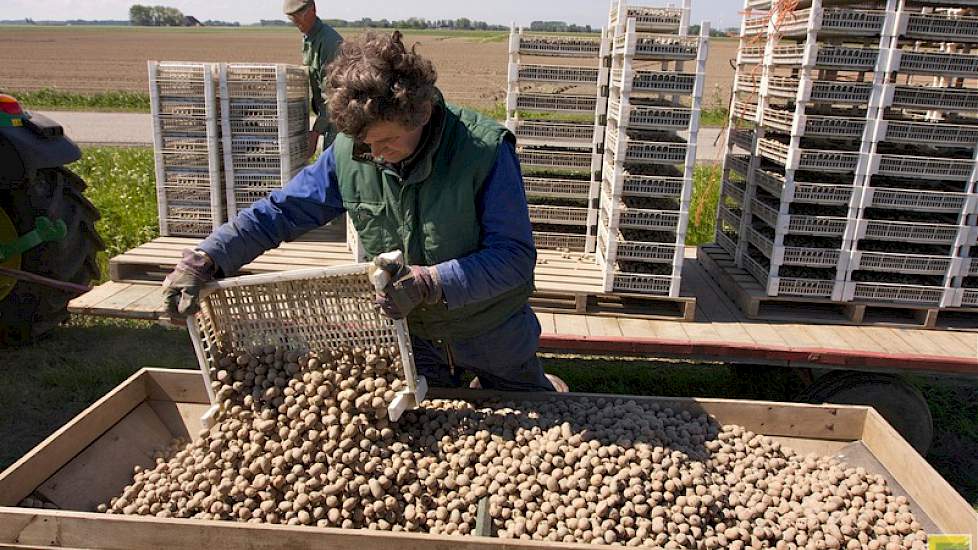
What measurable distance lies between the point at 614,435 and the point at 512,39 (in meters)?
3.41

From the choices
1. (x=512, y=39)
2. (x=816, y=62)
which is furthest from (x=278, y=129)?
(x=816, y=62)

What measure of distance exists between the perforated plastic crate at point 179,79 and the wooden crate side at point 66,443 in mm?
3098

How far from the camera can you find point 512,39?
211 inches

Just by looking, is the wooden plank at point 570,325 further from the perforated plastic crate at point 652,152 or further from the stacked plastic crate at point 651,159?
the perforated plastic crate at point 652,152

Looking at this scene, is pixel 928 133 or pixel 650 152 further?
pixel 650 152

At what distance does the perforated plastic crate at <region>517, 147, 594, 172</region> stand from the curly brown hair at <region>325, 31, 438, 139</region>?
291 centimetres

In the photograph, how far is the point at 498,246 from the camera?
292cm

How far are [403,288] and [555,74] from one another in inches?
124

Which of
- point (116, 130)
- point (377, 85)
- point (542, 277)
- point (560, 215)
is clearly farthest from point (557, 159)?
point (116, 130)

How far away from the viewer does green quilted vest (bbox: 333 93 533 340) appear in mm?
2891

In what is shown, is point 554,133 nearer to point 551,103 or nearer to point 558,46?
point 551,103

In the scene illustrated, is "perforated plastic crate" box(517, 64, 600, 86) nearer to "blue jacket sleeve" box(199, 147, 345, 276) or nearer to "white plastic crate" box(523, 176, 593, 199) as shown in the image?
"white plastic crate" box(523, 176, 593, 199)

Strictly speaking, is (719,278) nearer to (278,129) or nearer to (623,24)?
(623,24)

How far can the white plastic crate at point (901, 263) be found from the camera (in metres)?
4.70
